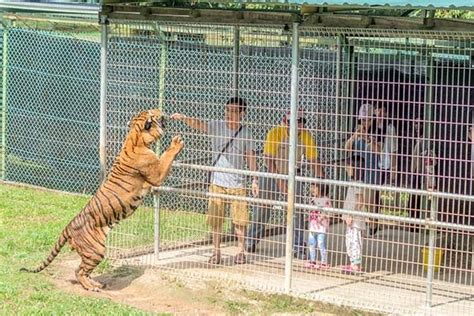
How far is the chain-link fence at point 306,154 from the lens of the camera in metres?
8.66

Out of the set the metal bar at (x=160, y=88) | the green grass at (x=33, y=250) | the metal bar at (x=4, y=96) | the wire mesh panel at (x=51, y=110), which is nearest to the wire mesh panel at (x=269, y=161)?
the metal bar at (x=160, y=88)

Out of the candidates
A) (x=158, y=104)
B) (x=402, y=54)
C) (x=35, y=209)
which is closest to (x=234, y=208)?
(x=158, y=104)

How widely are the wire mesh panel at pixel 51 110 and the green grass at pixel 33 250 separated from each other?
43 cm

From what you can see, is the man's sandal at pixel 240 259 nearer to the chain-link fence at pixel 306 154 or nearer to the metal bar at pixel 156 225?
the chain-link fence at pixel 306 154

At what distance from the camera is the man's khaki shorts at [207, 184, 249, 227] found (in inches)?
370

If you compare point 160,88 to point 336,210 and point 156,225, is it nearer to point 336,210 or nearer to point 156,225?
point 156,225

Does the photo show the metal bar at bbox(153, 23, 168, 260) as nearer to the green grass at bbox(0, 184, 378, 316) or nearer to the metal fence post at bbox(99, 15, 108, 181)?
the green grass at bbox(0, 184, 378, 316)

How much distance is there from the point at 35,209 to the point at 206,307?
5.28 m

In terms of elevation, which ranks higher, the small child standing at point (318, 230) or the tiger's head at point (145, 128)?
the tiger's head at point (145, 128)

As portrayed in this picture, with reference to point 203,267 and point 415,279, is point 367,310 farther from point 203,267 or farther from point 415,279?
point 203,267

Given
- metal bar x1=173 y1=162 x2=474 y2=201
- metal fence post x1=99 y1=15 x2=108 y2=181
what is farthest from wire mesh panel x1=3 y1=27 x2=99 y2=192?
metal bar x1=173 y1=162 x2=474 y2=201

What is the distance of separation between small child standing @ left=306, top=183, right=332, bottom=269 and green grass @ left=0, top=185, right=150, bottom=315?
2.01 metres

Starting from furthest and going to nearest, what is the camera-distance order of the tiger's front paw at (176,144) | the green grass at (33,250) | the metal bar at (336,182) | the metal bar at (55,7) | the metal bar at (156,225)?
1. the metal bar at (55,7)
2. the metal bar at (156,225)
3. the tiger's front paw at (176,144)
4. the green grass at (33,250)
5. the metal bar at (336,182)

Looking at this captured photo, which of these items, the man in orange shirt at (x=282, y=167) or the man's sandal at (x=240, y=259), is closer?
the man in orange shirt at (x=282, y=167)
